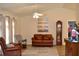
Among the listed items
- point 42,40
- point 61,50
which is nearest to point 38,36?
point 42,40

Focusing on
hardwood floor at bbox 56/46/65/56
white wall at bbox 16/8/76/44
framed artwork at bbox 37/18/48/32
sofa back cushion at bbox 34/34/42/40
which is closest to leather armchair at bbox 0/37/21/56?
white wall at bbox 16/8/76/44

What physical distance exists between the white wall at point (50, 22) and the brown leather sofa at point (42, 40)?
0.10m

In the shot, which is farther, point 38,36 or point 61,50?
point 38,36

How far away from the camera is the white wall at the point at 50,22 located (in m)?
4.94

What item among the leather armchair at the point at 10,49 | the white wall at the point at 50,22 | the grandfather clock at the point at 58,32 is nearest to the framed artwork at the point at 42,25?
the white wall at the point at 50,22

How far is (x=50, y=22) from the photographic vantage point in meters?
5.07

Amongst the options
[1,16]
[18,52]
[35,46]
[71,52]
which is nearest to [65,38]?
[71,52]

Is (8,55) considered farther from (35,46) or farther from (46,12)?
(46,12)

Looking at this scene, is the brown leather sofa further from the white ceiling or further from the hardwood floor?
the white ceiling

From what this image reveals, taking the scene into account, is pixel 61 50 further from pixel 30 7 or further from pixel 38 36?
pixel 30 7

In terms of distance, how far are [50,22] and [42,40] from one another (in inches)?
18.2

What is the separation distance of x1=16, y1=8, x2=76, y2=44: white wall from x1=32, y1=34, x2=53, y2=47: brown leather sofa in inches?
4.1

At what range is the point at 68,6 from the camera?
15.8 feet

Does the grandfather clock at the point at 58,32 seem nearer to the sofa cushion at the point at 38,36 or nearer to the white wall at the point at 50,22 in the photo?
the white wall at the point at 50,22
